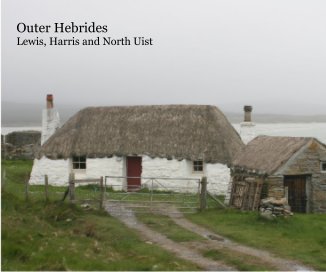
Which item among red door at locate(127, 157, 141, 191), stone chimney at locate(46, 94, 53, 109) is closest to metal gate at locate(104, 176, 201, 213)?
red door at locate(127, 157, 141, 191)

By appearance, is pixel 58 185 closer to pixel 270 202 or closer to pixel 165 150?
pixel 165 150

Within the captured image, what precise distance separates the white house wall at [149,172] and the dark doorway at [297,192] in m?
5.42

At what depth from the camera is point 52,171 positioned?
2911 cm

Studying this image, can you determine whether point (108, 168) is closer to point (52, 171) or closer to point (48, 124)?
point (52, 171)

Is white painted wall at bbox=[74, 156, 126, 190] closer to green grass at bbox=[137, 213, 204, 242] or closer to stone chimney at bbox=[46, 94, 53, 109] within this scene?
stone chimney at bbox=[46, 94, 53, 109]

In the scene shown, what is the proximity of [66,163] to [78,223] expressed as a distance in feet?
39.8

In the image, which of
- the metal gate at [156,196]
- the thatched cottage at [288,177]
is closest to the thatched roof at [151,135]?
the metal gate at [156,196]

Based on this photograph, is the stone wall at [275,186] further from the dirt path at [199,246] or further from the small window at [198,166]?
the small window at [198,166]

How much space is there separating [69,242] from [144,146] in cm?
1514

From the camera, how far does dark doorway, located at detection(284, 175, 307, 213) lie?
2200 cm

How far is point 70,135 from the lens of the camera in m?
29.5

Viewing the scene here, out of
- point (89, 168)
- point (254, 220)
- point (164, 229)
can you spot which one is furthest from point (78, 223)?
point (89, 168)

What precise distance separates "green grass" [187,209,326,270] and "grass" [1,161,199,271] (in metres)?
2.88

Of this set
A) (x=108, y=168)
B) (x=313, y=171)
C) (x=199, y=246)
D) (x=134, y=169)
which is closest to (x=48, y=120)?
(x=108, y=168)
